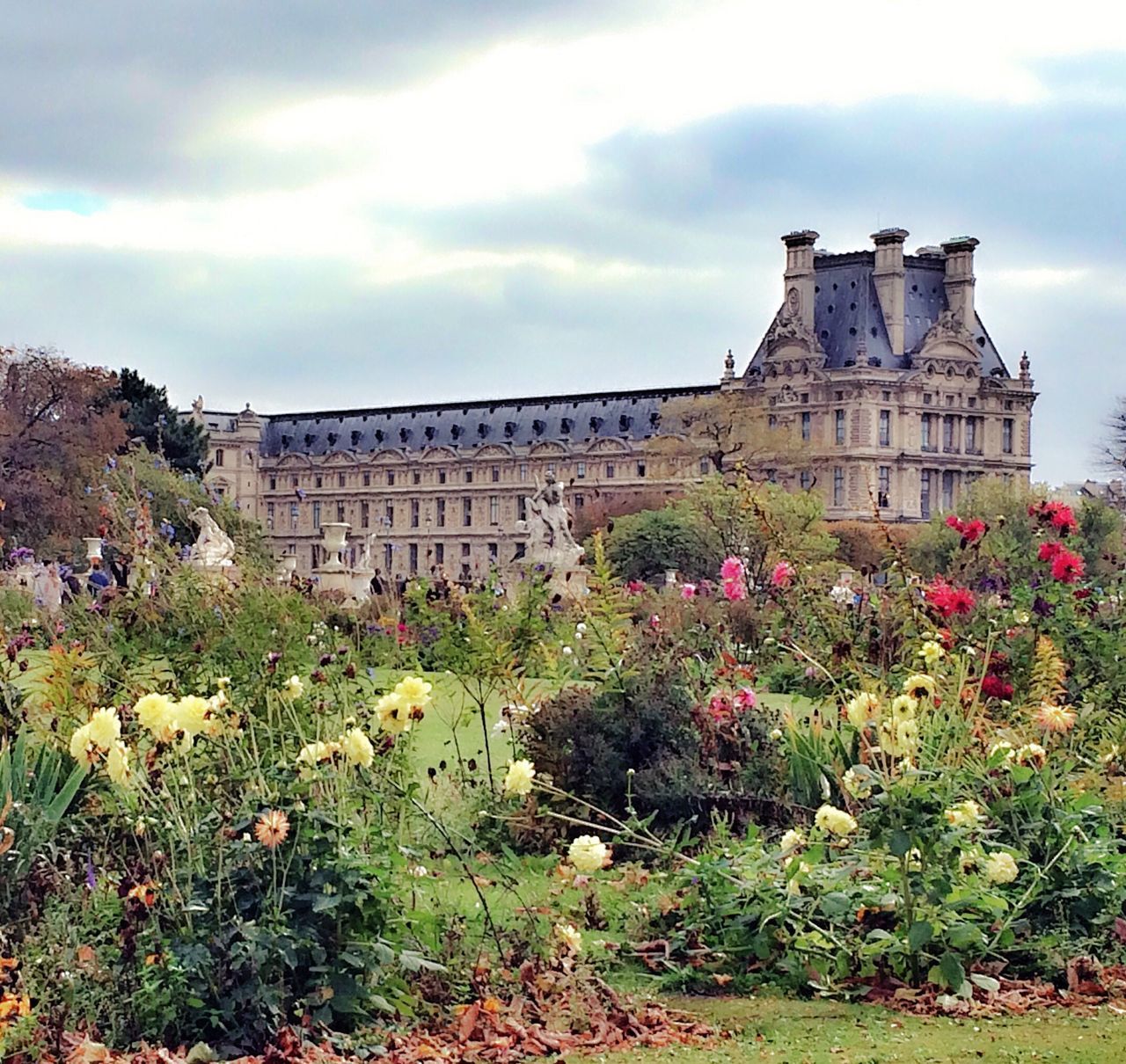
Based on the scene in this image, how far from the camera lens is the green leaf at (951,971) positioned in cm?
572

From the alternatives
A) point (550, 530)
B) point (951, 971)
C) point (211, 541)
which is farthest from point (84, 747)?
point (550, 530)

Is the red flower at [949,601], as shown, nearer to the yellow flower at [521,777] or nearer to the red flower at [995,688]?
the red flower at [995,688]

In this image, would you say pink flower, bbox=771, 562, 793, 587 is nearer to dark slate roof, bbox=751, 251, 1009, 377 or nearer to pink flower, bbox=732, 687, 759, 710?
pink flower, bbox=732, 687, 759, 710

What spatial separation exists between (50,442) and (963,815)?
45.2 metres

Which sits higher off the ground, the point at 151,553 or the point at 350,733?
the point at 151,553

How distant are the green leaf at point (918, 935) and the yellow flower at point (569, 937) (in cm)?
94

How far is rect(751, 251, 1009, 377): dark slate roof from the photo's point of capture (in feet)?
278

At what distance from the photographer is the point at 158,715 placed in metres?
5.14

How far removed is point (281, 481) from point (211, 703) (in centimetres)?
10217

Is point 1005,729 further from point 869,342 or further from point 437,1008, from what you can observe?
point 869,342

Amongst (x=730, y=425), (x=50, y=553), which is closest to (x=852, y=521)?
(x=730, y=425)

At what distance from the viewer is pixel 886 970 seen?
5.93 m

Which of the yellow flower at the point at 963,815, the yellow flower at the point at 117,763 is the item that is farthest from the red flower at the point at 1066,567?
the yellow flower at the point at 117,763

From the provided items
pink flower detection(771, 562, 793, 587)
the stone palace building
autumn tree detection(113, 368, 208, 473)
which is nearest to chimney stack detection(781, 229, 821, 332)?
the stone palace building
